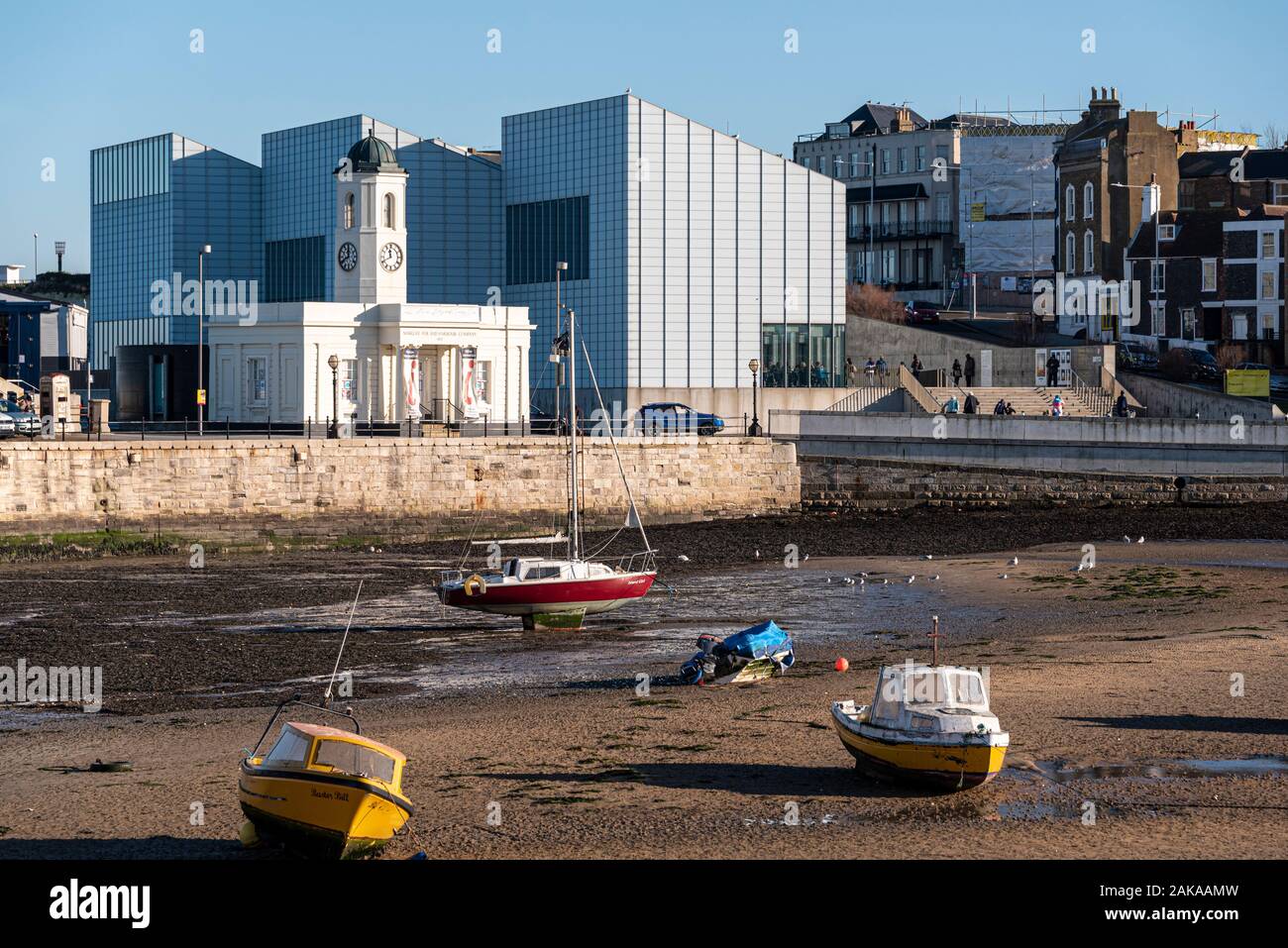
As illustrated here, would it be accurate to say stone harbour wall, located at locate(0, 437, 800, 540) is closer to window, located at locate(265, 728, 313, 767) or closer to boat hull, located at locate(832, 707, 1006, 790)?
window, located at locate(265, 728, 313, 767)

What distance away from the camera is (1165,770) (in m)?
22.2

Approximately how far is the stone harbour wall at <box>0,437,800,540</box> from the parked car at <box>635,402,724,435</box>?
14.0 feet

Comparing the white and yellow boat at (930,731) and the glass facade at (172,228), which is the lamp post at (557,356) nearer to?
the glass facade at (172,228)

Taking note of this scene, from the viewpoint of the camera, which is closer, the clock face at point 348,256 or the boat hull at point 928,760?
the boat hull at point 928,760

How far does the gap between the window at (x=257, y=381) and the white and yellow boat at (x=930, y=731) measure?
48.8 meters

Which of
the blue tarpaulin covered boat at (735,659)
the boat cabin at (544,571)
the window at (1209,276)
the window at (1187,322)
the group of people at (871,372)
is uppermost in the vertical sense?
the window at (1209,276)

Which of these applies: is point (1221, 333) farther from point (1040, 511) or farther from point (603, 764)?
point (603, 764)

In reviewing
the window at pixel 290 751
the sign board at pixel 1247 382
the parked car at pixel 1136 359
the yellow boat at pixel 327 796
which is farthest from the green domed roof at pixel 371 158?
the yellow boat at pixel 327 796

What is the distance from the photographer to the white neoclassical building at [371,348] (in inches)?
2606

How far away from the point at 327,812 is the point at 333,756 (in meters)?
0.59

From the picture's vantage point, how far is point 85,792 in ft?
72.6

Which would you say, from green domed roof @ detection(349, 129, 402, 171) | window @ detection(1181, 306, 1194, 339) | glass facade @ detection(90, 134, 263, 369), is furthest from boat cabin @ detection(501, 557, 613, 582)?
glass facade @ detection(90, 134, 263, 369)

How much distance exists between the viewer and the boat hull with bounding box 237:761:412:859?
1861 centimetres
